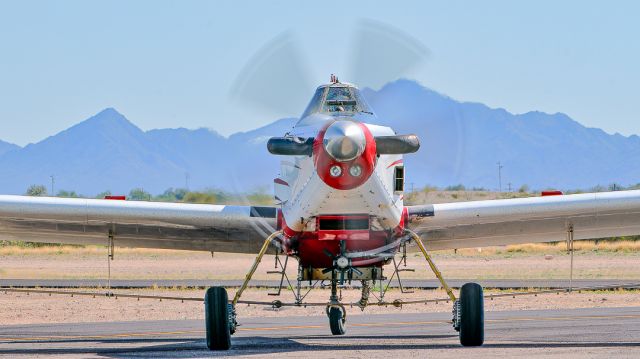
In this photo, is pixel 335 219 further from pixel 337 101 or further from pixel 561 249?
pixel 561 249

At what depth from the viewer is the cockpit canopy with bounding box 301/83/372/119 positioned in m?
19.2

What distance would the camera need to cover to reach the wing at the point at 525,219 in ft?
72.0

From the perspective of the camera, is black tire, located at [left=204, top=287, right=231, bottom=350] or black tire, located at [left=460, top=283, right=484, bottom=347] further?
black tire, located at [left=204, top=287, right=231, bottom=350]

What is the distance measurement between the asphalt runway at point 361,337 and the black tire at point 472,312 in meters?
0.28

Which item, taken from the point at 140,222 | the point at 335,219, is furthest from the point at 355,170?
the point at 140,222

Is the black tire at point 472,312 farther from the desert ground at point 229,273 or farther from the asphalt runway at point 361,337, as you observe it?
the desert ground at point 229,273

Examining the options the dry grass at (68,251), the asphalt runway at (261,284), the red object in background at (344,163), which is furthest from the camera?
the dry grass at (68,251)

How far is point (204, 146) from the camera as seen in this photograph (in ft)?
67.6

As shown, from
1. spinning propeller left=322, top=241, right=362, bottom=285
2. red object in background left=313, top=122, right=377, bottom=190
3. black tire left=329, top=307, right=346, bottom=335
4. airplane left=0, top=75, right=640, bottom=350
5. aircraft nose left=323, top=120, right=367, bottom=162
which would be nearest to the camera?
aircraft nose left=323, top=120, right=367, bottom=162

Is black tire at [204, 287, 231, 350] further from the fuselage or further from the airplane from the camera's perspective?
the fuselage

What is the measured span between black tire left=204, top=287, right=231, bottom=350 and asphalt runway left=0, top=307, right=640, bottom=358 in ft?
0.65

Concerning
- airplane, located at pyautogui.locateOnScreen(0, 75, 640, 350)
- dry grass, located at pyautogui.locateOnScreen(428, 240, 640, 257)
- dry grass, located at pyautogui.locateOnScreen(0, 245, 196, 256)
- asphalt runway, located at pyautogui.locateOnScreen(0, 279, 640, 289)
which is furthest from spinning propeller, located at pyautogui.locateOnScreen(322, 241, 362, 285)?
dry grass, located at pyautogui.locateOnScreen(428, 240, 640, 257)

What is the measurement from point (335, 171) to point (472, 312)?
337 centimetres

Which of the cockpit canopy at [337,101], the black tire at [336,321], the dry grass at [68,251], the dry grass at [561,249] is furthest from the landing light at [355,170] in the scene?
the dry grass at [561,249]
